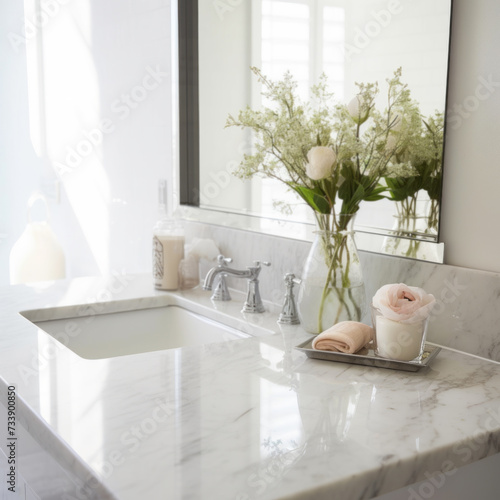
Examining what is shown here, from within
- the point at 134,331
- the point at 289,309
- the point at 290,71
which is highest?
the point at 290,71

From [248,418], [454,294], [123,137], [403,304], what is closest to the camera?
[248,418]

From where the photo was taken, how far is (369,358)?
100 centimetres

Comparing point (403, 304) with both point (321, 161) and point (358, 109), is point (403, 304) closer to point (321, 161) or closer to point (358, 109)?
point (321, 161)

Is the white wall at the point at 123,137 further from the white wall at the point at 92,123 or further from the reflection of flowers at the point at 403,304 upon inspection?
the reflection of flowers at the point at 403,304

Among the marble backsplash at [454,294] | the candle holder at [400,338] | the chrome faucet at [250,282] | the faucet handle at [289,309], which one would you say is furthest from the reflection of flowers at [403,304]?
the chrome faucet at [250,282]

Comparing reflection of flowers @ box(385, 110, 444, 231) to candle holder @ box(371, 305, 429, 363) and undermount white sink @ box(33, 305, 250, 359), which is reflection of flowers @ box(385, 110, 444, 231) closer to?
candle holder @ box(371, 305, 429, 363)

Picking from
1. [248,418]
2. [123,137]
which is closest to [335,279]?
[248,418]

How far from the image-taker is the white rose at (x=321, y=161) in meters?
1.07

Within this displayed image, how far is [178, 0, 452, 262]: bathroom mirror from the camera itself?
3.73ft

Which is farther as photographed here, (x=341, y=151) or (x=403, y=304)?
(x=341, y=151)

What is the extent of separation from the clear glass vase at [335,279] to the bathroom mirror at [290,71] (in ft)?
0.32

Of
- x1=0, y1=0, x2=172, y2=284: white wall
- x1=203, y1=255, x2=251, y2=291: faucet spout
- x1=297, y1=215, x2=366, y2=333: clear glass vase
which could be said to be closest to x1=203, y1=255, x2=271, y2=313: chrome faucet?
x1=203, y1=255, x2=251, y2=291: faucet spout

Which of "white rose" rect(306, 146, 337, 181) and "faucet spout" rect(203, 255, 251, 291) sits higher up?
"white rose" rect(306, 146, 337, 181)

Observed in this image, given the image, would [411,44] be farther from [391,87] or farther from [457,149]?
[457,149]
